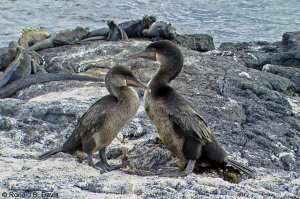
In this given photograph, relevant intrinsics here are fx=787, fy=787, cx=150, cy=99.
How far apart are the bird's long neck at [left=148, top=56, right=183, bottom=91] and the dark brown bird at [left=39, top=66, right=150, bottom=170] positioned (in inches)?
11.0

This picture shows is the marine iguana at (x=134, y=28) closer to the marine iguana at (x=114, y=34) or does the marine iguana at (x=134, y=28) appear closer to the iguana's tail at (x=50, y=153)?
the marine iguana at (x=114, y=34)

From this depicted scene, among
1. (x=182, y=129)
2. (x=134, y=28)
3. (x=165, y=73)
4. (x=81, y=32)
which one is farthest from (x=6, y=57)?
(x=182, y=129)

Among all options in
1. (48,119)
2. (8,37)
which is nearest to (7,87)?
(48,119)

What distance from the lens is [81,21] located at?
840 inches

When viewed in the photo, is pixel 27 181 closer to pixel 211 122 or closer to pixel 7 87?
pixel 211 122

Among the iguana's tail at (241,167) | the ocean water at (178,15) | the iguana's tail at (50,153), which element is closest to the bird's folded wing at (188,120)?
the iguana's tail at (241,167)

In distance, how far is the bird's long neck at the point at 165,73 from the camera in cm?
759

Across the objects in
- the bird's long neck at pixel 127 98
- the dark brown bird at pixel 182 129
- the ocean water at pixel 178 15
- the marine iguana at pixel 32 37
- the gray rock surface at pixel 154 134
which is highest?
the bird's long neck at pixel 127 98

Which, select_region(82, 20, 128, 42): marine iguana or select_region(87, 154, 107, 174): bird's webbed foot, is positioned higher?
select_region(87, 154, 107, 174): bird's webbed foot

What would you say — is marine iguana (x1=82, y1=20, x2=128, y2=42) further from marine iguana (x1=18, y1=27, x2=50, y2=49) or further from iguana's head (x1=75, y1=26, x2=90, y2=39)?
marine iguana (x1=18, y1=27, x2=50, y2=49)

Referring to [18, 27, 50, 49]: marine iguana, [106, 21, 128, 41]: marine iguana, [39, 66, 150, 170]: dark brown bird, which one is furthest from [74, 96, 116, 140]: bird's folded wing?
[18, 27, 50, 49]: marine iguana

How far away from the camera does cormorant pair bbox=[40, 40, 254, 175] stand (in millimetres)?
7195

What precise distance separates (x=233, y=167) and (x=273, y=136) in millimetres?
1670

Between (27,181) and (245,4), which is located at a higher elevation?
(27,181)
